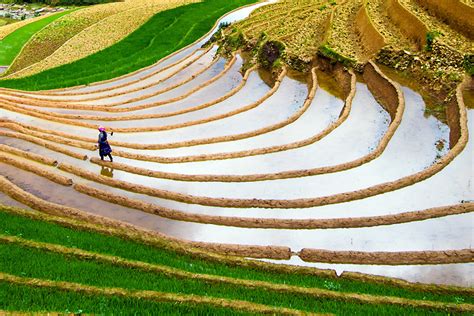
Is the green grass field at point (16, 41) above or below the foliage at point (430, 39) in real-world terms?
below

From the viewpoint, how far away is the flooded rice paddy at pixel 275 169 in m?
11.8

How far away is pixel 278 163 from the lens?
14.9 meters

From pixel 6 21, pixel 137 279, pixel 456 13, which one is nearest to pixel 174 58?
pixel 456 13

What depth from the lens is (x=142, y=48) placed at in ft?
116

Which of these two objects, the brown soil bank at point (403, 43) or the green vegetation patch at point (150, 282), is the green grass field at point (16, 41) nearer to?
the brown soil bank at point (403, 43)

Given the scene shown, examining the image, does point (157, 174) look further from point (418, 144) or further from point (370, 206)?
point (418, 144)

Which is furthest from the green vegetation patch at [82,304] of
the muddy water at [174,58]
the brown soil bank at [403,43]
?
the muddy water at [174,58]

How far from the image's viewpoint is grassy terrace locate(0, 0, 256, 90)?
2954cm

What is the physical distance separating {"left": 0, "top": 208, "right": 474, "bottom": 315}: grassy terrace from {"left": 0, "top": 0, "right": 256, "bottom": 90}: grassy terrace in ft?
62.4

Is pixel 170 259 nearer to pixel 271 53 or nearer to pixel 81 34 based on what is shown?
pixel 271 53

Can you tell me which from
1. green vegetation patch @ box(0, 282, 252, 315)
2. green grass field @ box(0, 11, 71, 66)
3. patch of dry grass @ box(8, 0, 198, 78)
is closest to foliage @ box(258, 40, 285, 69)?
patch of dry grass @ box(8, 0, 198, 78)

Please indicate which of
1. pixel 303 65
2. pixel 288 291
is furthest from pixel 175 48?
pixel 288 291

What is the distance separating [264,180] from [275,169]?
0.70 meters

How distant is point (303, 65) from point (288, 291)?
15609mm
